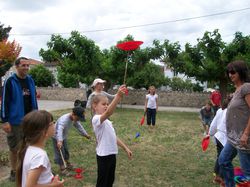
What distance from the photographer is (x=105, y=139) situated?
3746 millimetres

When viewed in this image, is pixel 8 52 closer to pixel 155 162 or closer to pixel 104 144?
pixel 155 162

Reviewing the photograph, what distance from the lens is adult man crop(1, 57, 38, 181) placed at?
15.6ft

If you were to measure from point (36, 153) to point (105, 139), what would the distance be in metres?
1.42

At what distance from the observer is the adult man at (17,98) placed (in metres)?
4.77

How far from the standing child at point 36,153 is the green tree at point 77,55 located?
18139 millimetres

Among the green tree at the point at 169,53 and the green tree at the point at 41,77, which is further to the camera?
the green tree at the point at 41,77

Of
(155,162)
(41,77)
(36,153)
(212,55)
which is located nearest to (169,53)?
(212,55)

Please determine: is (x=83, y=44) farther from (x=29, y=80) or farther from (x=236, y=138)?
(x=236, y=138)

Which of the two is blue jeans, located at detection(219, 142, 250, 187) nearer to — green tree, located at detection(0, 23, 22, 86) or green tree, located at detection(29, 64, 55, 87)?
green tree, located at detection(0, 23, 22, 86)

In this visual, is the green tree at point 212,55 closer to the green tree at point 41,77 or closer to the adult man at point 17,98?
the adult man at point 17,98

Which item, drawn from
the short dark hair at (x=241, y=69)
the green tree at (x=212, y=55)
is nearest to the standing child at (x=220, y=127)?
the short dark hair at (x=241, y=69)

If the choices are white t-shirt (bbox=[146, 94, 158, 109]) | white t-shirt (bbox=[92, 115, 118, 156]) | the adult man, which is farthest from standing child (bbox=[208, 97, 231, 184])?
white t-shirt (bbox=[146, 94, 158, 109])

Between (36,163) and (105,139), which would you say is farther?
(105,139)

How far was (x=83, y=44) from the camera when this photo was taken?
66.5 ft
